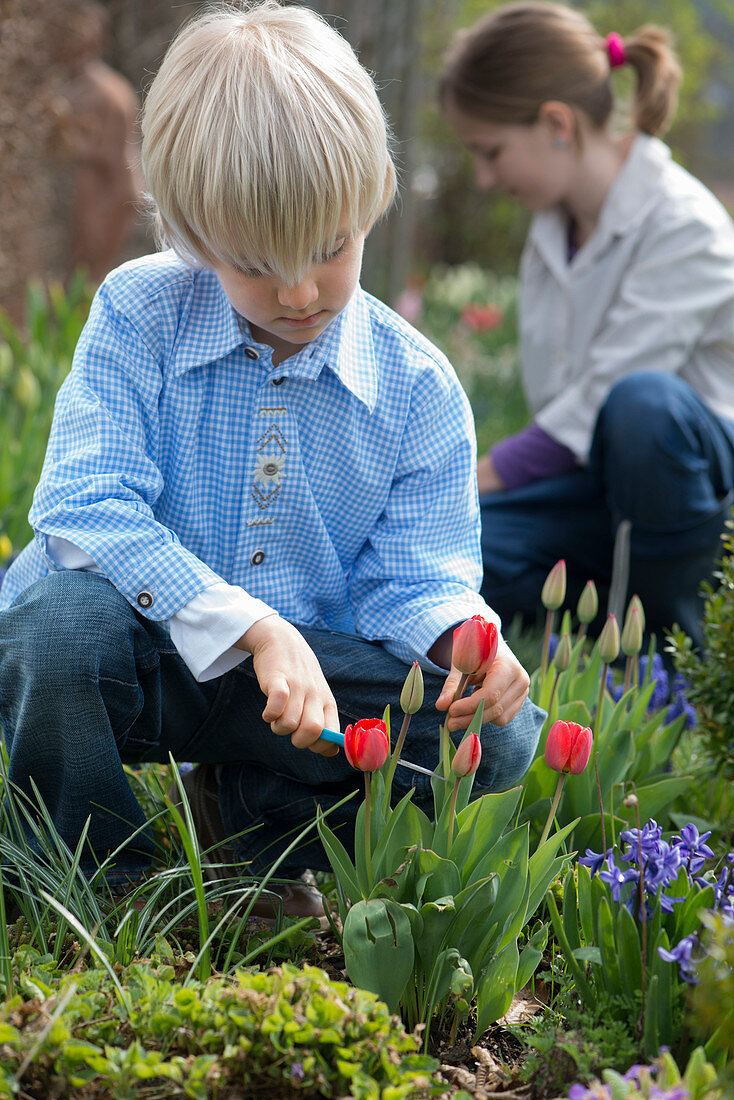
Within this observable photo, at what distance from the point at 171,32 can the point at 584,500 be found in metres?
4.34

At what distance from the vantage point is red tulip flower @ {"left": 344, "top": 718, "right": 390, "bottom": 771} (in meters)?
1.10

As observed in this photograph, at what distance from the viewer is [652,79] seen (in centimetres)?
287

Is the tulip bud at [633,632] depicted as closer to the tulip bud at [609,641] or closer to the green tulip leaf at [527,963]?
the tulip bud at [609,641]

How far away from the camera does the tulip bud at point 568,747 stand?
1166mm

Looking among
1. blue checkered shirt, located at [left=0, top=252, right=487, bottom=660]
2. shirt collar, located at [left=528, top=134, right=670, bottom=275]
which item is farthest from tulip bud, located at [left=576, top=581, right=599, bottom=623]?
shirt collar, located at [left=528, top=134, right=670, bottom=275]

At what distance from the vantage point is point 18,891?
4.41 ft

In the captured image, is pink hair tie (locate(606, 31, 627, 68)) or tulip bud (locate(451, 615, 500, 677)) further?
pink hair tie (locate(606, 31, 627, 68))

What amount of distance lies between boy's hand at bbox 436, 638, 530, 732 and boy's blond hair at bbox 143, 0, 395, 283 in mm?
546

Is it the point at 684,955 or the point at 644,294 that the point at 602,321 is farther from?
the point at 684,955

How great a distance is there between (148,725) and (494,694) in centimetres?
50

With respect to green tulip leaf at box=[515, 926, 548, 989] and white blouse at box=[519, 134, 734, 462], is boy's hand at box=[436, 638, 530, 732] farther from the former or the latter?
white blouse at box=[519, 134, 734, 462]

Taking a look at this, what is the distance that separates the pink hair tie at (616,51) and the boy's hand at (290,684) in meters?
2.26

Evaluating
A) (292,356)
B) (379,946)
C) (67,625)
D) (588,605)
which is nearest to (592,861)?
(379,946)

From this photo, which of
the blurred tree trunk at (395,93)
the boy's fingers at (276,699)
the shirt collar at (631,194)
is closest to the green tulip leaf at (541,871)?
the boy's fingers at (276,699)
